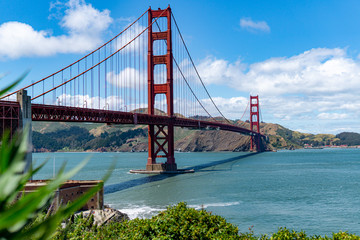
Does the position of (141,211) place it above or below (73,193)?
below

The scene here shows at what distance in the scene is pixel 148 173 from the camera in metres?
64.2

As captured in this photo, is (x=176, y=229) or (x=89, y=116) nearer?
(x=176, y=229)

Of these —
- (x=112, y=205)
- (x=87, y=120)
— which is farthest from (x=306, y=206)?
(x=87, y=120)

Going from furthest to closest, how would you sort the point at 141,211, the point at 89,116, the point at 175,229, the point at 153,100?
the point at 153,100 < the point at 89,116 < the point at 141,211 < the point at 175,229

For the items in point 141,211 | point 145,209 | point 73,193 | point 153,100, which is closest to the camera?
point 73,193

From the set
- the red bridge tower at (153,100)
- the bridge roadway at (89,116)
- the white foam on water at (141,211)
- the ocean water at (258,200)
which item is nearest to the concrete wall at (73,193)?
the white foam on water at (141,211)

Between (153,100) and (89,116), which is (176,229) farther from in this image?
(153,100)

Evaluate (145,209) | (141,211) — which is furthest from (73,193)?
(145,209)

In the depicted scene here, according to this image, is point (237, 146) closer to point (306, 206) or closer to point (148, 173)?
point (148, 173)

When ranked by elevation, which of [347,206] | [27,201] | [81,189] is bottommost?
[347,206]

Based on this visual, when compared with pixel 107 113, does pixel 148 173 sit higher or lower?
lower

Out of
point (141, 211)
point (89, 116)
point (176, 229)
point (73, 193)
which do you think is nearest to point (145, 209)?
point (141, 211)

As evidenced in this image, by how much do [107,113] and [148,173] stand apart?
730 inches

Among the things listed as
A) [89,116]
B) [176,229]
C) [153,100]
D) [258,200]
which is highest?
[153,100]
